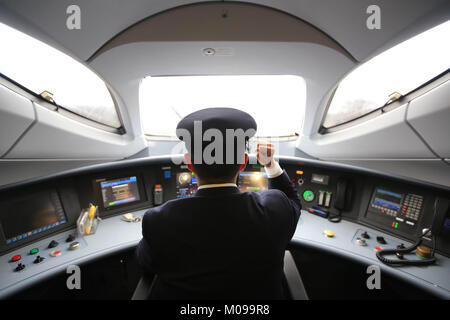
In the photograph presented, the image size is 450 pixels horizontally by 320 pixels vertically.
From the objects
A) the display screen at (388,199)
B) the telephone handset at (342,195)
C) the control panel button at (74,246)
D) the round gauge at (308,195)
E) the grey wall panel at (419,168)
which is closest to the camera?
the grey wall panel at (419,168)

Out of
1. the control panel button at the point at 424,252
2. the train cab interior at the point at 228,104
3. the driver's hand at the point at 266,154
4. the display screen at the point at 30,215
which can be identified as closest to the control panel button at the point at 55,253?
the train cab interior at the point at 228,104

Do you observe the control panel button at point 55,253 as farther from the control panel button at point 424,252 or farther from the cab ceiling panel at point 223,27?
the control panel button at point 424,252

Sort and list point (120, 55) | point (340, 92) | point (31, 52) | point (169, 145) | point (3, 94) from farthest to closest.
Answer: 1. point (169, 145)
2. point (340, 92)
3. point (31, 52)
4. point (120, 55)
5. point (3, 94)

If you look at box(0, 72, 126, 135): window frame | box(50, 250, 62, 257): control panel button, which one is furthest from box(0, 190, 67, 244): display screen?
box(0, 72, 126, 135): window frame

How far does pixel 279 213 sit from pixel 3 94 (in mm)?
1529

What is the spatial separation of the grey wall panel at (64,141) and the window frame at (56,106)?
8 cm

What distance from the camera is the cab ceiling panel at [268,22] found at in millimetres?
836

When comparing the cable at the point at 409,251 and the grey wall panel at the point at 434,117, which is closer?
the grey wall panel at the point at 434,117

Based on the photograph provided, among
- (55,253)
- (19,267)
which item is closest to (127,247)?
(55,253)

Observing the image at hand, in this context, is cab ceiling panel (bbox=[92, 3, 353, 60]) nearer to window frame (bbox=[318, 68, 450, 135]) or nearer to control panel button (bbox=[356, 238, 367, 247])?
window frame (bbox=[318, 68, 450, 135])
